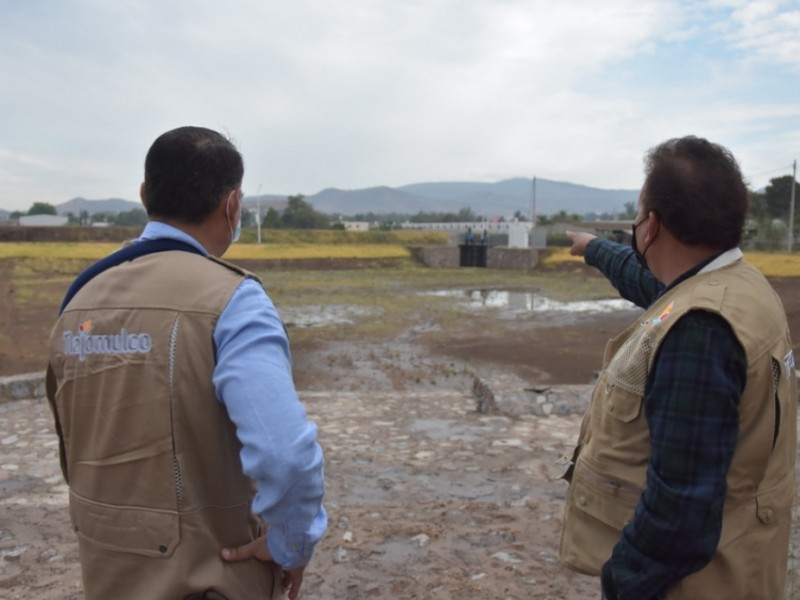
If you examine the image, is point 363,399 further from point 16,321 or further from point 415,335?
point 16,321

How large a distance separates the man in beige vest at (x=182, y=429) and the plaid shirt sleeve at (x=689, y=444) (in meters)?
0.78

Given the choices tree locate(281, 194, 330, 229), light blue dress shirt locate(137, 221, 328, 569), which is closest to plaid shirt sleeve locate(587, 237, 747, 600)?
light blue dress shirt locate(137, 221, 328, 569)

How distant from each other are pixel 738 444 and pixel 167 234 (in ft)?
4.86

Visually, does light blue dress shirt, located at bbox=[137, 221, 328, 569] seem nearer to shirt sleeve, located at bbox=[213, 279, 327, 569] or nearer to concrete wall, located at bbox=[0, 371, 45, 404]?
shirt sleeve, located at bbox=[213, 279, 327, 569]

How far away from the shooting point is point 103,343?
5.37ft

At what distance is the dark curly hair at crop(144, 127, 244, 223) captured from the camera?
174 centimetres

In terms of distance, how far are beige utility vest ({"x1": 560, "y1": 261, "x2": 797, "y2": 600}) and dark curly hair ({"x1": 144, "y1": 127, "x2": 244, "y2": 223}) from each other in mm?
1130

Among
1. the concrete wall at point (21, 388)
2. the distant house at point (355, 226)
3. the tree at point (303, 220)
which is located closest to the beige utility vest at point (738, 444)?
the concrete wall at point (21, 388)

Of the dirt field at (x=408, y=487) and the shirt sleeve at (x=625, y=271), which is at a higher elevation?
the shirt sleeve at (x=625, y=271)

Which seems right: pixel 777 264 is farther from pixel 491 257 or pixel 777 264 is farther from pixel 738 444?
pixel 738 444

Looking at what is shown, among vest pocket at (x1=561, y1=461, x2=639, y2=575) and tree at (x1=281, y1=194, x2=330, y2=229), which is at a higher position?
tree at (x1=281, y1=194, x2=330, y2=229)

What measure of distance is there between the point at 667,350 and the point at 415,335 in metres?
13.3

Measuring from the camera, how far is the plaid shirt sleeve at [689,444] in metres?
1.58

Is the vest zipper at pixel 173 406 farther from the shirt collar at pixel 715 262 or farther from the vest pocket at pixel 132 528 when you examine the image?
the shirt collar at pixel 715 262
